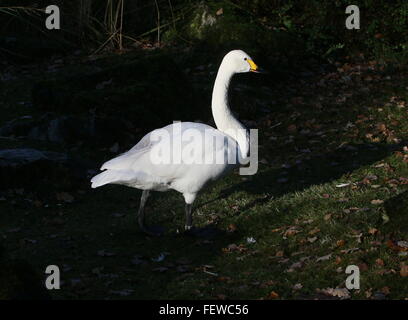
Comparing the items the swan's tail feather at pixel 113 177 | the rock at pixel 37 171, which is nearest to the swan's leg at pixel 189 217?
the swan's tail feather at pixel 113 177

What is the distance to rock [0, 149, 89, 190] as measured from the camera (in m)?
11.0

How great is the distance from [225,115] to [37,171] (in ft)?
11.5

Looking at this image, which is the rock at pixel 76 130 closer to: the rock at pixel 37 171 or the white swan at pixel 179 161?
the rock at pixel 37 171

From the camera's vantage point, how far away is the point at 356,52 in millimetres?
18109

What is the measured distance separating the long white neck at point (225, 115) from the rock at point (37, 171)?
312cm

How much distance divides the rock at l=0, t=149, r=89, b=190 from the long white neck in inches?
123

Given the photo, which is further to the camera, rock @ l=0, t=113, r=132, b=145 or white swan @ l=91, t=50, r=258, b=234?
rock @ l=0, t=113, r=132, b=145

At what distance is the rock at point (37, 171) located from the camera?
10953 millimetres

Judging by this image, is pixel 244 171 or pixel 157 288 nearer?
pixel 157 288

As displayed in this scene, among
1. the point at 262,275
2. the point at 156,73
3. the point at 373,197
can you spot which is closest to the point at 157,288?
the point at 262,275

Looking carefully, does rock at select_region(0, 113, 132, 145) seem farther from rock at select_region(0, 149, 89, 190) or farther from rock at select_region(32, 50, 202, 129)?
rock at select_region(0, 149, 89, 190)

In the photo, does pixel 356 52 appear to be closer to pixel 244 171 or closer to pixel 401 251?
pixel 244 171

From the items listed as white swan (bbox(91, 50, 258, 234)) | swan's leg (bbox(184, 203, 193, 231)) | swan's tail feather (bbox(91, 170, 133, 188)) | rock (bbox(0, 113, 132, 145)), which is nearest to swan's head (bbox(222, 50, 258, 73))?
white swan (bbox(91, 50, 258, 234))

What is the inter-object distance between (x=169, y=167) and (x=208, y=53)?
8.98 metres
